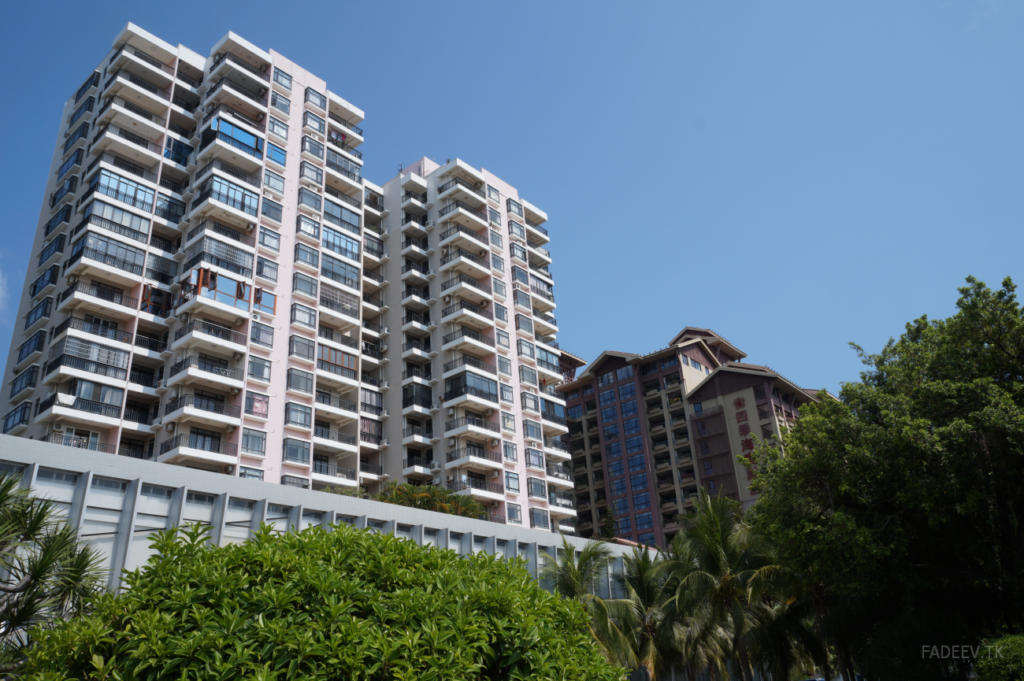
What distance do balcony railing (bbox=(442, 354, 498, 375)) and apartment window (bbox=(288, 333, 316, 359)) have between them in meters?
14.1

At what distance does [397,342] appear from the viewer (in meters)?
66.2

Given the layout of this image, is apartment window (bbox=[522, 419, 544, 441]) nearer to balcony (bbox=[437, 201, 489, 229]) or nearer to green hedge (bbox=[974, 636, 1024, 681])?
balcony (bbox=[437, 201, 489, 229])

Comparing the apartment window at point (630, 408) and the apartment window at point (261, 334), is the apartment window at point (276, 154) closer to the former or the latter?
the apartment window at point (261, 334)

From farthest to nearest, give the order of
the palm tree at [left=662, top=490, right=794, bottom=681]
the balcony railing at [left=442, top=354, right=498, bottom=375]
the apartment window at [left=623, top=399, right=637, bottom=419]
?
the apartment window at [left=623, top=399, right=637, bottom=419]
the balcony railing at [left=442, top=354, right=498, bottom=375]
the palm tree at [left=662, top=490, right=794, bottom=681]

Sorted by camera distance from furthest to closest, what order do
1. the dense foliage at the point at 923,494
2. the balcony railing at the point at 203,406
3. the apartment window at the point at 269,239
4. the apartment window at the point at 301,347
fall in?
the apartment window at the point at 269,239 → the apartment window at the point at 301,347 → the balcony railing at the point at 203,406 → the dense foliage at the point at 923,494

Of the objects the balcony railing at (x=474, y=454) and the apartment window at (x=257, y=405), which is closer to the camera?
the apartment window at (x=257, y=405)

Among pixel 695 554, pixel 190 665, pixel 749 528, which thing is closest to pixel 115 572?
pixel 190 665

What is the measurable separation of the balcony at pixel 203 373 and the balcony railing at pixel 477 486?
19409mm

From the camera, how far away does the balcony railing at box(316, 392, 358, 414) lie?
5492 cm

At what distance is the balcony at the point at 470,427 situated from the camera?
200ft

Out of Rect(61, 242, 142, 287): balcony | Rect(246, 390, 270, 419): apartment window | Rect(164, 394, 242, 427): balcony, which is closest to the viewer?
Rect(164, 394, 242, 427): balcony

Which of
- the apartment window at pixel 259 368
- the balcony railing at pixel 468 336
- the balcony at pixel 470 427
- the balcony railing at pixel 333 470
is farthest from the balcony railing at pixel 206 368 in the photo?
the balcony railing at pixel 468 336

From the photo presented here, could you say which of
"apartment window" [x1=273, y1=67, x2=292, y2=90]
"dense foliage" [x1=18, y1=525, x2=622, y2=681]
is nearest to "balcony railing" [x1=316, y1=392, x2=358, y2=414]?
"apartment window" [x1=273, y1=67, x2=292, y2=90]

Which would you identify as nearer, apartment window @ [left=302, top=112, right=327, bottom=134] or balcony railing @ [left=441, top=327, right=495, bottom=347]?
apartment window @ [left=302, top=112, right=327, bottom=134]
